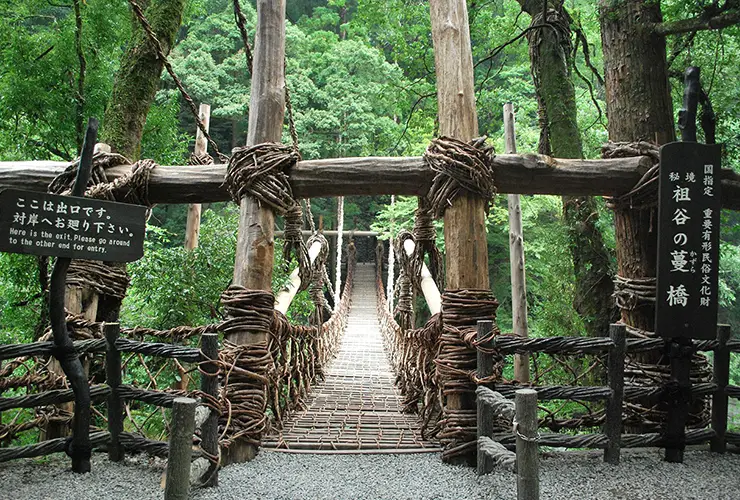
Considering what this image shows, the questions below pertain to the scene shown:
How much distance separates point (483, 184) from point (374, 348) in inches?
195

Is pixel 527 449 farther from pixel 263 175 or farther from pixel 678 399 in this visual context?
pixel 263 175

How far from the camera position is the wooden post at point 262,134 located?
228 cm

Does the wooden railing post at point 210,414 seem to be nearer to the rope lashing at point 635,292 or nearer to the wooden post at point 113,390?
the wooden post at point 113,390

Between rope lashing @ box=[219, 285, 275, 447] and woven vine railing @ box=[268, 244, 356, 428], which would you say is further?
woven vine railing @ box=[268, 244, 356, 428]

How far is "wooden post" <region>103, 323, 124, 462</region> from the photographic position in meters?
1.95

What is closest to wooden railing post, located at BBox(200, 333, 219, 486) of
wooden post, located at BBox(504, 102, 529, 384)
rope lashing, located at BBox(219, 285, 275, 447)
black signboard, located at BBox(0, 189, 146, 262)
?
rope lashing, located at BBox(219, 285, 275, 447)

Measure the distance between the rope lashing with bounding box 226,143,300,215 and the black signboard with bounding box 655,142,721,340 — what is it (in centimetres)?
170

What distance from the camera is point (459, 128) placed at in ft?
7.82

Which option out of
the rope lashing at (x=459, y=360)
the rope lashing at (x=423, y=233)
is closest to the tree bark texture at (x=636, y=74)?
the rope lashing at (x=459, y=360)

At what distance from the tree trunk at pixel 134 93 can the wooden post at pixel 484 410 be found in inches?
120

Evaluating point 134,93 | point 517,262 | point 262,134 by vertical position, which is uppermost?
point 134,93

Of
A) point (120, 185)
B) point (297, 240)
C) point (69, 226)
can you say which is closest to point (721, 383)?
point (297, 240)

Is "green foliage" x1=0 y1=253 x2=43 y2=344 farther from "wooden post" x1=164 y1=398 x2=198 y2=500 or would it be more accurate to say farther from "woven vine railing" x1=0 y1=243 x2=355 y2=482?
"wooden post" x1=164 y1=398 x2=198 y2=500

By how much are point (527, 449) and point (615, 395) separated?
843mm
